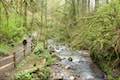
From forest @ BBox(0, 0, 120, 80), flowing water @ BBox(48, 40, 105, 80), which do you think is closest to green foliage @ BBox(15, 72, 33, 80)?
forest @ BBox(0, 0, 120, 80)

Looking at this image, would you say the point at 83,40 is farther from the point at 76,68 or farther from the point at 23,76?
the point at 23,76

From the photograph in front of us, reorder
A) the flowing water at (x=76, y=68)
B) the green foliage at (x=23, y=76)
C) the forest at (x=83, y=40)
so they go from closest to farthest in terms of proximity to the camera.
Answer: the green foliage at (x=23, y=76) → the forest at (x=83, y=40) → the flowing water at (x=76, y=68)

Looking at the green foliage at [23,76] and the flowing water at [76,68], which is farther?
the flowing water at [76,68]

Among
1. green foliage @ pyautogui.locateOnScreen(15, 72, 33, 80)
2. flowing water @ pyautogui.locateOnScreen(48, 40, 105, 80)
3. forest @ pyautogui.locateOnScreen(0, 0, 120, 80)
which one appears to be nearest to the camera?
green foliage @ pyautogui.locateOnScreen(15, 72, 33, 80)

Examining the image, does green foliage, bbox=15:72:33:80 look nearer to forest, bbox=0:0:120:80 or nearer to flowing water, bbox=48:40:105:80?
forest, bbox=0:0:120:80

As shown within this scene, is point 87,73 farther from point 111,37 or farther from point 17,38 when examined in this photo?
point 17,38

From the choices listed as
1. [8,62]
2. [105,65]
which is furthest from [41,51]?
[8,62]

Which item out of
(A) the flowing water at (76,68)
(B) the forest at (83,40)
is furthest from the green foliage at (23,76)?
(A) the flowing water at (76,68)

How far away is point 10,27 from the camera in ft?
57.7

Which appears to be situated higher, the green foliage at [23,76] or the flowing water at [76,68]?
the green foliage at [23,76]

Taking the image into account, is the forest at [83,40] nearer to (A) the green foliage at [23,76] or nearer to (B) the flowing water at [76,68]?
(A) the green foliage at [23,76]

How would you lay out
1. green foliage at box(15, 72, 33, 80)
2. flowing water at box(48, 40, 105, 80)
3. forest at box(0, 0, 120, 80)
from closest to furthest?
1. green foliage at box(15, 72, 33, 80)
2. forest at box(0, 0, 120, 80)
3. flowing water at box(48, 40, 105, 80)

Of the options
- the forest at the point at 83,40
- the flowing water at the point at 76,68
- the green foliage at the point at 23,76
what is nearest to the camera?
the green foliage at the point at 23,76

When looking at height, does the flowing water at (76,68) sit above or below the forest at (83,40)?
below
